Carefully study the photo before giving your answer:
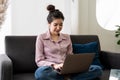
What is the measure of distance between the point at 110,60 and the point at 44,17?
43.0 inches

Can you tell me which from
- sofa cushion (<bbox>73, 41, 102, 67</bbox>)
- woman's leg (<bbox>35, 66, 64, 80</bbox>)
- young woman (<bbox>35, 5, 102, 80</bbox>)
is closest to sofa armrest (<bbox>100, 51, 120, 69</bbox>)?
sofa cushion (<bbox>73, 41, 102, 67</bbox>)

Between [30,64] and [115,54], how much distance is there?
0.94 metres

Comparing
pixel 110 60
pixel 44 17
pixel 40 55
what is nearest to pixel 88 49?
pixel 110 60

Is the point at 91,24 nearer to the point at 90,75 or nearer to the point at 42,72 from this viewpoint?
the point at 90,75

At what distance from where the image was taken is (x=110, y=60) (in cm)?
259

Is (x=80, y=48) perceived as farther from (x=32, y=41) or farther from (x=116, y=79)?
(x=116, y=79)

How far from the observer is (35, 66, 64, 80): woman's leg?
76.1 inches

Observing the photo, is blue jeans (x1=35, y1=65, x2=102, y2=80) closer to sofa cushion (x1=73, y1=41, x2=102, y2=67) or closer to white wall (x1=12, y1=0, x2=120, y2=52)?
sofa cushion (x1=73, y1=41, x2=102, y2=67)

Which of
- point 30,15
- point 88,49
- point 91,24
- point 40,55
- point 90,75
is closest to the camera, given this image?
point 90,75

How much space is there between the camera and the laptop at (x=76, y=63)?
1.88 m

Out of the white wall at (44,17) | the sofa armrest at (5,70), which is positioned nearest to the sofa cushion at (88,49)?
the white wall at (44,17)

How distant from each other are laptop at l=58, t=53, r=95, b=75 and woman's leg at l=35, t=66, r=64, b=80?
5cm

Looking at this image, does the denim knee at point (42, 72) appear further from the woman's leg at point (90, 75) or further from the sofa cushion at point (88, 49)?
the sofa cushion at point (88, 49)

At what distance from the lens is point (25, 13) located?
3070mm
